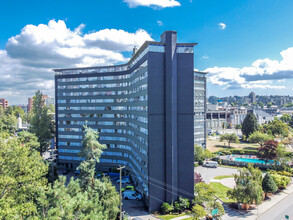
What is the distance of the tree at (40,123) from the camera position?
2309 inches

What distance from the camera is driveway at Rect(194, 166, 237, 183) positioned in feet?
170

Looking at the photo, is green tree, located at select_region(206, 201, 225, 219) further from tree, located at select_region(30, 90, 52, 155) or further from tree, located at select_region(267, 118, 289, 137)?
tree, located at select_region(267, 118, 289, 137)

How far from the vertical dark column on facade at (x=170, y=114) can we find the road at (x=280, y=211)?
15.1 m

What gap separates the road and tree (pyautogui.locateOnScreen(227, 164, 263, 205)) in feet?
7.79

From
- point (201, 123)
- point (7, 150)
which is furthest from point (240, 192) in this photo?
point (201, 123)

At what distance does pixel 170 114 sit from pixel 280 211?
25.8m

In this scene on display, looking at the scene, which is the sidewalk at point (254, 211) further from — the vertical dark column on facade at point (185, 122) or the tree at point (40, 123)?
the tree at point (40, 123)

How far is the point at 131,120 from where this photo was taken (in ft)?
159

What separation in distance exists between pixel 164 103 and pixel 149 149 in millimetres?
8804

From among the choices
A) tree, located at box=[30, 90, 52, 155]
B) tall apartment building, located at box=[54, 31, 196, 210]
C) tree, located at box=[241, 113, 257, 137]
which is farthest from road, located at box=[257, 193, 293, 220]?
tree, located at box=[241, 113, 257, 137]

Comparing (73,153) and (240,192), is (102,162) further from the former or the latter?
(240,192)

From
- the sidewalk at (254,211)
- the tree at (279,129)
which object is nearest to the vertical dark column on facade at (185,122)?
the sidewalk at (254,211)

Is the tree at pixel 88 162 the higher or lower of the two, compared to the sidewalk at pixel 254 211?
higher

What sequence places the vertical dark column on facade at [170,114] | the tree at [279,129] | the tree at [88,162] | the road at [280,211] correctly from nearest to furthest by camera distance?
1. the tree at [88,162]
2. the road at [280,211]
3. the vertical dark column on facade at [170,114]
4. the tree at [279,129]
